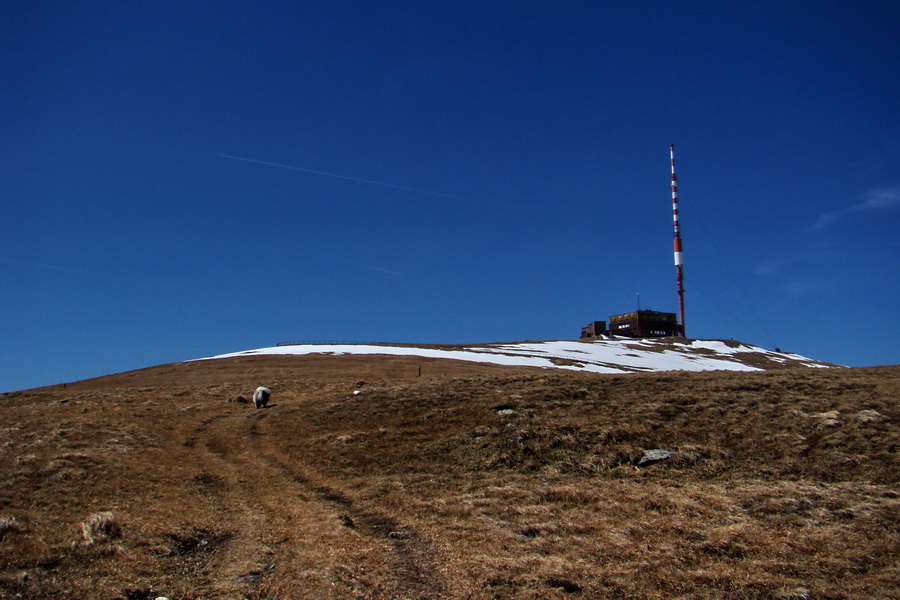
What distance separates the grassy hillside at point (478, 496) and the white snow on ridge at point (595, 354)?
132 feet

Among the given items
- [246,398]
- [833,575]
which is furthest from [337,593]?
[246,398]

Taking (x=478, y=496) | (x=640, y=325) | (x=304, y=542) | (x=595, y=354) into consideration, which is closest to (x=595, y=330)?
(x=640, y=325)

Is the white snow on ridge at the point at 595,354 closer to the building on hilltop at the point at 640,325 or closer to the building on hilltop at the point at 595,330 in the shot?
the building on hilltop at the point at 640,325

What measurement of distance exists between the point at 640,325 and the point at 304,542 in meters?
130

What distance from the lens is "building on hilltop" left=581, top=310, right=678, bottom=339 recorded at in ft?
437

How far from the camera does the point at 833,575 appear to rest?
10.8 metres

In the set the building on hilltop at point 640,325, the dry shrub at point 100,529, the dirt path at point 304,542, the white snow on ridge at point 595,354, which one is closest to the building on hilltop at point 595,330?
the building on hilltop at point 640,325

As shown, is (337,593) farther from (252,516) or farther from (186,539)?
(252,516)

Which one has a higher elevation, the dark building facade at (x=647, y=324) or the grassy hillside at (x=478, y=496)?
the dark building facade at (x=647, y=324)

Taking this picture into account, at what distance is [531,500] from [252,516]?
8.33 meters

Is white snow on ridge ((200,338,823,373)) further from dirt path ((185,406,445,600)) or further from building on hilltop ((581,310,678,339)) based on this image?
dirt path ((185,406,445,600))

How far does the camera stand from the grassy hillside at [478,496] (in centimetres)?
1085

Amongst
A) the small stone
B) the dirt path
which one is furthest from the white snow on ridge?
the dirt path

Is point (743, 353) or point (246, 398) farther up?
point (743, 353)
